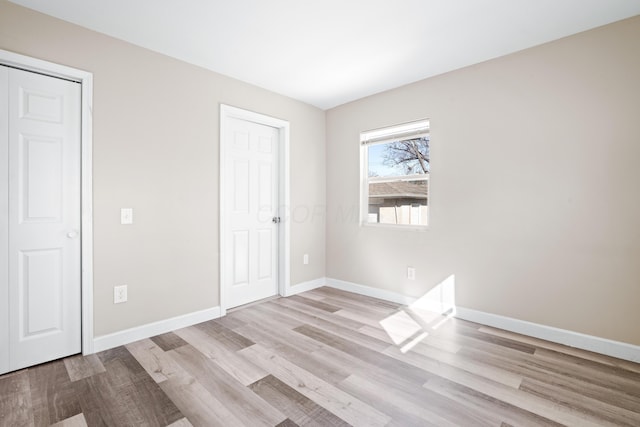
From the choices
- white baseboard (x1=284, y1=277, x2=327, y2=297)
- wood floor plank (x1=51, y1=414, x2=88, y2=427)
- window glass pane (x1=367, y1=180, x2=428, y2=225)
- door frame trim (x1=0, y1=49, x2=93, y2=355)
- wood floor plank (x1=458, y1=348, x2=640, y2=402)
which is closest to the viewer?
wood floor plank (x1=51, y1=414, x2=88, y2=427)

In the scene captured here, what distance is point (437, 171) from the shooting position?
3.25m

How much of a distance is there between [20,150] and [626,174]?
4.42m

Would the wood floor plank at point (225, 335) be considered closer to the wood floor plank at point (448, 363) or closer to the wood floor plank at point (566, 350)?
the wood floor plank at point (448, 363)

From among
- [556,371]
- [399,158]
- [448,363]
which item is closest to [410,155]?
[399,158]

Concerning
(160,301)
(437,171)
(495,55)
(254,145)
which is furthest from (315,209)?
(495,55)

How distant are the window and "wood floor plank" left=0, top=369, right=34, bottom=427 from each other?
339 centimetres

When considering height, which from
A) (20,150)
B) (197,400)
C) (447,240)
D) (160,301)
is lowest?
(197,400)

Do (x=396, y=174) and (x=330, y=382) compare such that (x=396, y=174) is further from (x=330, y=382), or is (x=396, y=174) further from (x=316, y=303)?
(x=330, y=382)

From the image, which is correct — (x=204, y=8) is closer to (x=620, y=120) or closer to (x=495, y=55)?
(x=495, y=55)

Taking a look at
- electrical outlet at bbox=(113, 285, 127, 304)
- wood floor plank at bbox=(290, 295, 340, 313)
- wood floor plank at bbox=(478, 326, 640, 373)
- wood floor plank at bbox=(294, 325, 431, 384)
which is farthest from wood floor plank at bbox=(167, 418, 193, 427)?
wood floor plank at bbox=(478, 326, 640, 373)

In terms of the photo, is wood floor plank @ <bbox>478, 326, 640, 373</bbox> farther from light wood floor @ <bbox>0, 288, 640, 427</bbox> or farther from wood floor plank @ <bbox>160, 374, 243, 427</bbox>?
wood floor plank @ <bbox>160, 374, 243, 427</bbox>

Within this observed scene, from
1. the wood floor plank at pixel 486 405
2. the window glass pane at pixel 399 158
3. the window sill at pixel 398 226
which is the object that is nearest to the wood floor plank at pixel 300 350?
the wood floor plank at pixel 486 405

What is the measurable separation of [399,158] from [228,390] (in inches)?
117

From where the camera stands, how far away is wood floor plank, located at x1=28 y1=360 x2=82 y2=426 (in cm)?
168
